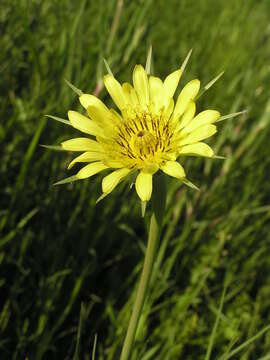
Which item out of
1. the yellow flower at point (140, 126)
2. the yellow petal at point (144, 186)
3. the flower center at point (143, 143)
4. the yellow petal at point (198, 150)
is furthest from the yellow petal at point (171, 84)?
the yellow petal at point (144, 186)

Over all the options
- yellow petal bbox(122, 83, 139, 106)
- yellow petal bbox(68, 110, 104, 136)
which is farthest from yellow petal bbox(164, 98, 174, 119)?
yellow petal bbox(68, 110, 104, 136)

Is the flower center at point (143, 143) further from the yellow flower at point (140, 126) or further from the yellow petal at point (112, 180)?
the yellow petal at point (112, 180)

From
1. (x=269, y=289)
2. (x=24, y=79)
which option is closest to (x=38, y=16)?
(x=24, y=79)

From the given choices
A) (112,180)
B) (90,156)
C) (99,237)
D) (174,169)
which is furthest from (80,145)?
(99,237)

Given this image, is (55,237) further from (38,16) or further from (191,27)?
(191,27)

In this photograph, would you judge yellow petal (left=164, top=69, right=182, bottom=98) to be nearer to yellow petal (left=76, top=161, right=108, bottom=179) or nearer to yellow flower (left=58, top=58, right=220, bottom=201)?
yellow flower (left=58, top=58, right=220, bottom=201)

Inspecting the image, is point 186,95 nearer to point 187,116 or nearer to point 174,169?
point 187,116
